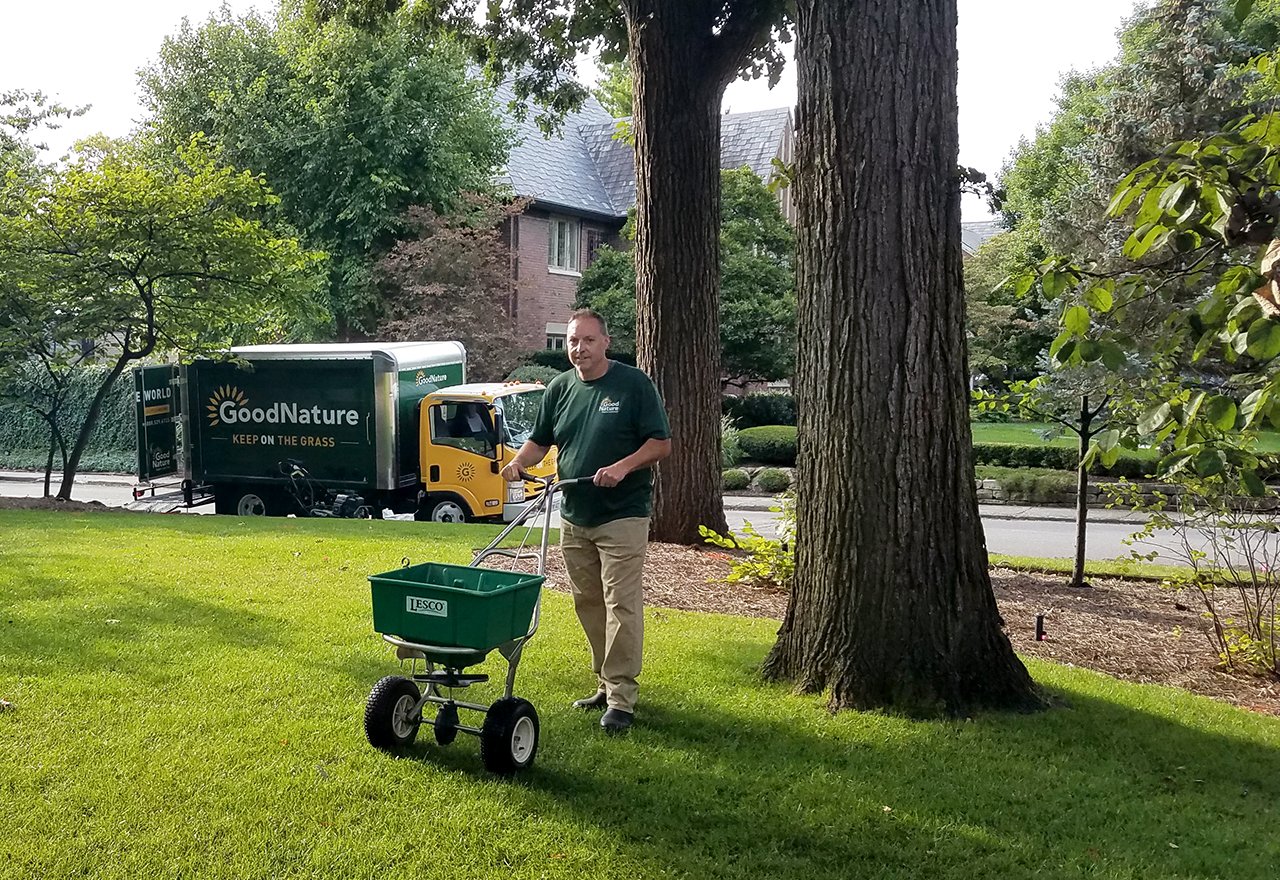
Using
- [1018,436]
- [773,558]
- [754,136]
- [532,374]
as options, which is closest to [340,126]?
[532,374]

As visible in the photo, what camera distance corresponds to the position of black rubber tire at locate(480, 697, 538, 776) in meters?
4.32

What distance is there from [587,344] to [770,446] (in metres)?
20.3

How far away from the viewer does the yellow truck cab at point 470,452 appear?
53.1 ft

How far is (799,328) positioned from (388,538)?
22.9 ft

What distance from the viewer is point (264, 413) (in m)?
17.4

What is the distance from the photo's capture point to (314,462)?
17.1 metres

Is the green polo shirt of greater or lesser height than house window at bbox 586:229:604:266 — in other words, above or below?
below

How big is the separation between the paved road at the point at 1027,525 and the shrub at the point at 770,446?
3.42m

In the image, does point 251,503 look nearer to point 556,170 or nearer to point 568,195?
point 568,195

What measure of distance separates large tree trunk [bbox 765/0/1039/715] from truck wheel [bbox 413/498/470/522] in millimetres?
11611

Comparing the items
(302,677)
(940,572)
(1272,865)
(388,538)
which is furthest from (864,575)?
(388,538)

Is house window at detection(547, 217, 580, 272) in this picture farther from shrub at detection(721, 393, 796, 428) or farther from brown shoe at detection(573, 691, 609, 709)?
brown shoe at detection(573, 691, 609, 709)

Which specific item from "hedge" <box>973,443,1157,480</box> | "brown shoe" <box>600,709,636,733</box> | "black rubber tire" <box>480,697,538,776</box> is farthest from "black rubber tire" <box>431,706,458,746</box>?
"hedge" <box>973,443,1157,480</box>

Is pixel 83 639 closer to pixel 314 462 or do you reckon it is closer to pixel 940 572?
pixel 940 572
